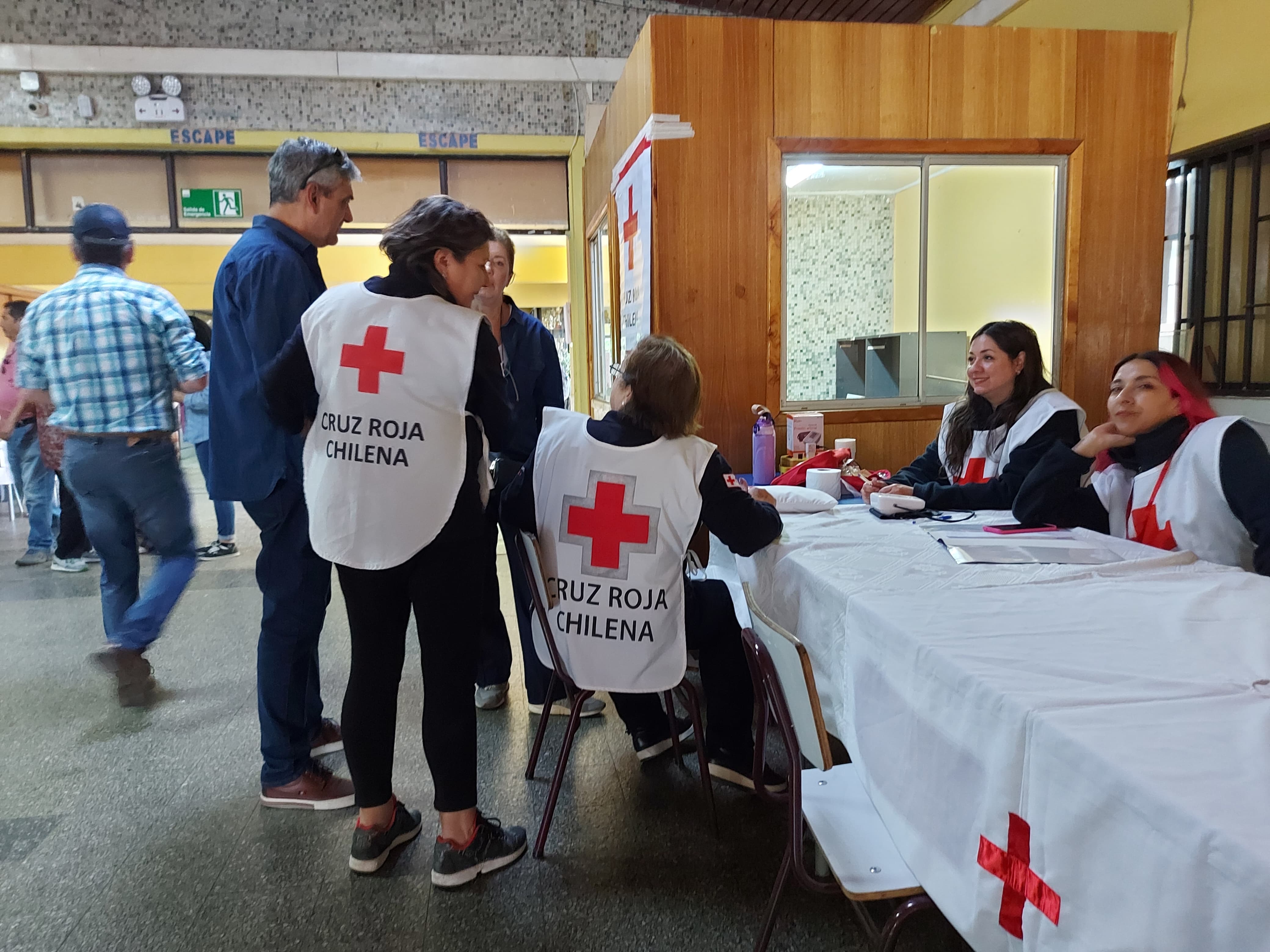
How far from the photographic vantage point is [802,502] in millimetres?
2166

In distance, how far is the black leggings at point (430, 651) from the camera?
1592 mm

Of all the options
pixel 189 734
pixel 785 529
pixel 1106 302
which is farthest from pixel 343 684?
pixel 1106 302

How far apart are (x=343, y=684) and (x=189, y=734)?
1.60 ft

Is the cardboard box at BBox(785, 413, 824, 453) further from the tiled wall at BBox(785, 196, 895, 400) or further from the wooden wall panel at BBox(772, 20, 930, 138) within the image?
the wooden wall panel at BBox(772, 20, 930, 138)

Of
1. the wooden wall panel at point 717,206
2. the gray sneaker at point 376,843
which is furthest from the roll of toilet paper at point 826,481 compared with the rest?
the gray sneaker at point 376,843

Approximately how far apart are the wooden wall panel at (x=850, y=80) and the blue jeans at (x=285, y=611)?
1.96 m

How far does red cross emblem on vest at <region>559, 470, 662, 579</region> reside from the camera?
1707 mm

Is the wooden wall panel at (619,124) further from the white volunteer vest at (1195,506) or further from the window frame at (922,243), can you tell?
the white volunteer vest at (1195,506)

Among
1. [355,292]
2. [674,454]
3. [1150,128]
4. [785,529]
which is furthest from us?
[1150,128]

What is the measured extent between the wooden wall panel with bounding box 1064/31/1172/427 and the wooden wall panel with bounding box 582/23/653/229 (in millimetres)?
1509

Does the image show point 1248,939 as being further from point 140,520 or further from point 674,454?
point 140,520

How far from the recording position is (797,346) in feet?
9.82

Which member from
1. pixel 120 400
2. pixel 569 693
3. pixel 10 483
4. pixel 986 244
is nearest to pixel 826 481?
pixel 569 693

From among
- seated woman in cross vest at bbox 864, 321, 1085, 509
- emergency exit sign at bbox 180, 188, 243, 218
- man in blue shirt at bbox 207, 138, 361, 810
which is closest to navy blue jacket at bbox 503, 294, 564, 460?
man in blue shirt at bbox 207, 138, 361, 810
